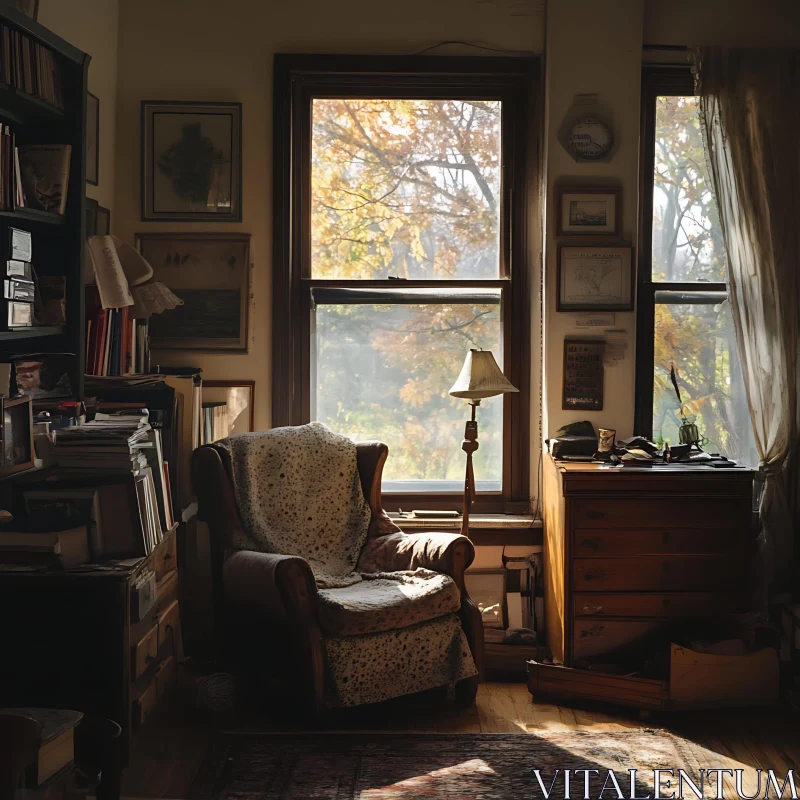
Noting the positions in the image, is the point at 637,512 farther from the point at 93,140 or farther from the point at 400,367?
the point at 93,140

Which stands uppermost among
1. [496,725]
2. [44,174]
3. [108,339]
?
[44,174]

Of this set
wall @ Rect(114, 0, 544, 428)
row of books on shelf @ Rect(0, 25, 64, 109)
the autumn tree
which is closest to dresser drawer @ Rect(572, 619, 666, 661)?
the autumn tree

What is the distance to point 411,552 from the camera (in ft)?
11.0

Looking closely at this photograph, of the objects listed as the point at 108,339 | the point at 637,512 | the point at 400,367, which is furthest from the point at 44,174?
the point at 637,512

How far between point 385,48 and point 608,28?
0.98 metres

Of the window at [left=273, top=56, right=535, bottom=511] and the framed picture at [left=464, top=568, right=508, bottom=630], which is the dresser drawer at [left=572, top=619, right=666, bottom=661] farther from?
the window at [left=273, top=56, right=535, bottom=511]

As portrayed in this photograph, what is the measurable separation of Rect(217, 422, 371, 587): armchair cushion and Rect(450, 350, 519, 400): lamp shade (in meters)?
0.54

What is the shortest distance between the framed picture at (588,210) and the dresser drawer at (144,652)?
7.60ft

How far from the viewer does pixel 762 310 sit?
3.66 m

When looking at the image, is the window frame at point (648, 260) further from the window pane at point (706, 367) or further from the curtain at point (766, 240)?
the curtain at point (766, 240)

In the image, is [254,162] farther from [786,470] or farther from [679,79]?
[786,470]

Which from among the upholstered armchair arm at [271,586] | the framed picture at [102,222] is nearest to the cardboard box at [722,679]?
the upholstered armchair arm at [271,586]

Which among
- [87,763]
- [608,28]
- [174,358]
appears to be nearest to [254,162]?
[174,358]

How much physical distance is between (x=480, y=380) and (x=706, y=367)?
117 centimetres
